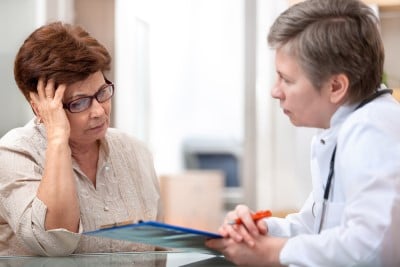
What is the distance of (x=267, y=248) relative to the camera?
1312 mm

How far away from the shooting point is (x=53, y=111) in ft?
6.67

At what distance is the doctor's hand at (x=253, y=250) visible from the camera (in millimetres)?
1299

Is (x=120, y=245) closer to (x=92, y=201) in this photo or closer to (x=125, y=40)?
(x=92, y=201)

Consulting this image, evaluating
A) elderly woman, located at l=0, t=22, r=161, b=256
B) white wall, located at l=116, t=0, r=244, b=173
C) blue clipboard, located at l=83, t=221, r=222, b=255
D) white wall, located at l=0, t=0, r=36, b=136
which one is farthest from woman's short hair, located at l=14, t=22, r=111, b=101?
white wall, located at l=116, t=0, r=244, b=173

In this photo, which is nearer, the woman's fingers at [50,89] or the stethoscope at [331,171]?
the stethoscope at [331,171]

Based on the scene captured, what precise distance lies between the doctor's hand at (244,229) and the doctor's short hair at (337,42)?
29 cm

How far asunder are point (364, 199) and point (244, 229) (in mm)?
272

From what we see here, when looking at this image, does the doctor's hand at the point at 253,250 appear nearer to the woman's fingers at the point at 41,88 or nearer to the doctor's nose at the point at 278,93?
the doctor's nose at the point at 278,93

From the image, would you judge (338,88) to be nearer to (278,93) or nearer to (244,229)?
(278,93)

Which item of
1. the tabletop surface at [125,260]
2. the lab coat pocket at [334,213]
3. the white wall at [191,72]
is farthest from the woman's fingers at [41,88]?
the white wall at [191,72]

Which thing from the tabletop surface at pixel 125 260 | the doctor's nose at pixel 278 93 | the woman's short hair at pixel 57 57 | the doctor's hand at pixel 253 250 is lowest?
the tabletop surface at pixel 125 260

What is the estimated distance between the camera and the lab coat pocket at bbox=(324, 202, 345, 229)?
1336 millimetres

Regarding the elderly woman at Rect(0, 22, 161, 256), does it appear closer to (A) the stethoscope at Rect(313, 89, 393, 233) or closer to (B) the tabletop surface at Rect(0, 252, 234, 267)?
(B) the tabletop surface at Rect(0, 252, 234, 267)

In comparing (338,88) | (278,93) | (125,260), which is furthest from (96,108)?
(338,88)
